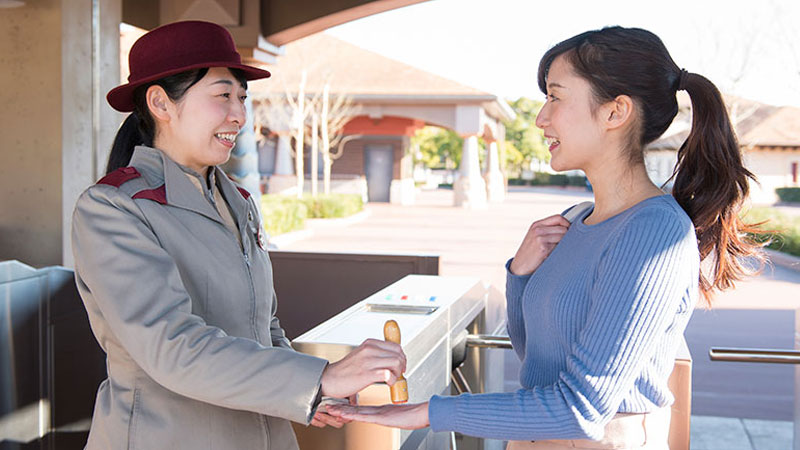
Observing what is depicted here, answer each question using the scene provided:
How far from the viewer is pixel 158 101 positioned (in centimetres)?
168

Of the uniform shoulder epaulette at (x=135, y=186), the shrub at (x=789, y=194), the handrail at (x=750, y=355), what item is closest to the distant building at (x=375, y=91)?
the shrub at (x=789, y=194)

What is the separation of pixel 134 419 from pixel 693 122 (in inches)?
50.0

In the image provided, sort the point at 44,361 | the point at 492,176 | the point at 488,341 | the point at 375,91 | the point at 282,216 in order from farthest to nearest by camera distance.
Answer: the point at 492,176
the point at 375,91
the point at 282,216
the point at 44,361
the point at 488,341

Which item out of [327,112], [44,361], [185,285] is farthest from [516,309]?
[327,112]

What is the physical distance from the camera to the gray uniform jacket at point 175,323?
1.46 meters

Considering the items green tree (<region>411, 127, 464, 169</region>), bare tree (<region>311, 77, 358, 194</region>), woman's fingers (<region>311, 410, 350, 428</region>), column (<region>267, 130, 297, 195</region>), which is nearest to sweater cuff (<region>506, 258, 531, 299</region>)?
woman's fingers (<region>311, 410, 350, 428</region>)

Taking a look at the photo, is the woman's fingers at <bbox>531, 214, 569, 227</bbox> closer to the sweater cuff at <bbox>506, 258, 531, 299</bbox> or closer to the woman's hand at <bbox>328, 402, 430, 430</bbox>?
the sweater cuff at <bbox>506, 258, 531, 299</bbox>

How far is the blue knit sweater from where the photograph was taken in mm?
1394

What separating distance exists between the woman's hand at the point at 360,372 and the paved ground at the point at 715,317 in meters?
1.55

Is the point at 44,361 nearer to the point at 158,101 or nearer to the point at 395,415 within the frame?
the point at 158,101

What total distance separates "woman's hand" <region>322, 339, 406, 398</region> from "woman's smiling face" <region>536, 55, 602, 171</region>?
1.73 ft

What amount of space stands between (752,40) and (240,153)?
13717mm

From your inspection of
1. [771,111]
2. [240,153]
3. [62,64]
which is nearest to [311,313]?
[62,64]

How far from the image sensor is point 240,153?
25.1 feet
